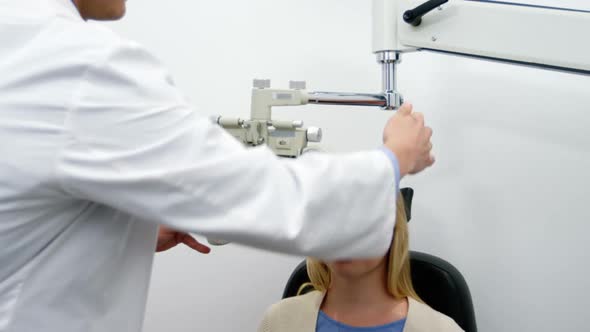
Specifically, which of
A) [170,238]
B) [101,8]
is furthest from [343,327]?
[101,8]

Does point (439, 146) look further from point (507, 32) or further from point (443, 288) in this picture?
point (507, 32)

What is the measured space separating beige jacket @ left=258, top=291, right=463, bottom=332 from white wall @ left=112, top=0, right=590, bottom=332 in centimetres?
32

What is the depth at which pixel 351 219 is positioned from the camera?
2.08 feet

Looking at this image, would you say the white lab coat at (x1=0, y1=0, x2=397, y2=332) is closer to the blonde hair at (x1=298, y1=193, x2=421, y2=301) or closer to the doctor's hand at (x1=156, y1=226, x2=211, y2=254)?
the doctor's hand at (x1=156, y1=226, x2=211, y2=254)

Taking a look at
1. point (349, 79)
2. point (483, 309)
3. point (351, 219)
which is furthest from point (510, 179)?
point (351, 219)

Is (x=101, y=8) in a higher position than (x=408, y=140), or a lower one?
higher

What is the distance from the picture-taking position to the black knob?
0.94 m

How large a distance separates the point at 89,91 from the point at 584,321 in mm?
1492

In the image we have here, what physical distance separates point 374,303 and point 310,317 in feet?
0.54

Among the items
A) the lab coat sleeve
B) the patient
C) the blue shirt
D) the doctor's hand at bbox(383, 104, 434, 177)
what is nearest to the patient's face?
the patient

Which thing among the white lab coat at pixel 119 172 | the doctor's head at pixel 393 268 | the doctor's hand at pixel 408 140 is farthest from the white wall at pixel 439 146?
the white lab coat at pixel 119 172

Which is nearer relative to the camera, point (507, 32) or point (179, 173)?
point (179, 173)

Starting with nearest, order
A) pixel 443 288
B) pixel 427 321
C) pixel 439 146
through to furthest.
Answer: pixel 427 321, pixel 443 288, pixel 439 146

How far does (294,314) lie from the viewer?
51.2 inches
